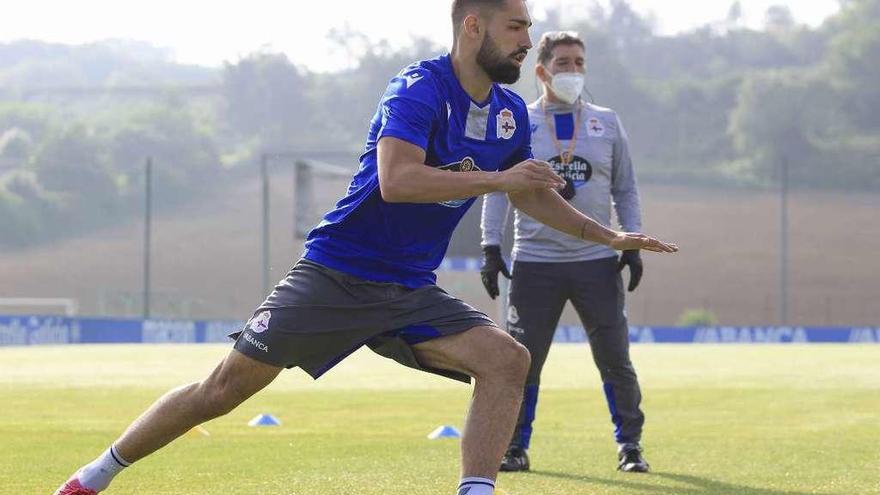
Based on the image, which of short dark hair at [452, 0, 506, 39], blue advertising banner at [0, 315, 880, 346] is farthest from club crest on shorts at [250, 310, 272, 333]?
blue advertising banner at [0, 315, 880, 346]

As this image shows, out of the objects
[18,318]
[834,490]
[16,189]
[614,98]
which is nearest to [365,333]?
[834,490]

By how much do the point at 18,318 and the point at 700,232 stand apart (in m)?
44.4

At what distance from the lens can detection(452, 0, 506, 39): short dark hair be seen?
20.5ft

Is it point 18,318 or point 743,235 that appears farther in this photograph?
point 743,235

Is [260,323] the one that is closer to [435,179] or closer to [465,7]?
[435,179]

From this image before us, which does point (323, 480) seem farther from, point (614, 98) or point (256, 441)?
point (614, 98)

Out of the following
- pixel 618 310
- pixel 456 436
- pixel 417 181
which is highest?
pixel 417 181

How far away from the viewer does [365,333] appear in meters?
6.33

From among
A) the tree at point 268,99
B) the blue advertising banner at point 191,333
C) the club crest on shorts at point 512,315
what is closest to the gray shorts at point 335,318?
the club crest on shorts at point 512,315

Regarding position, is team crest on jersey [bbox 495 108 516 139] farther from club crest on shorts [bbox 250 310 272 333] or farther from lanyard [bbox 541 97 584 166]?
lanyard [bbox 541 97 584 166]

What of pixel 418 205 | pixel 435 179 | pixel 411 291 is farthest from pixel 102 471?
pixel 435 179

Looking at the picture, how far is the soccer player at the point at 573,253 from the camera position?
361 inches

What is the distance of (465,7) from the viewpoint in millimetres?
6316

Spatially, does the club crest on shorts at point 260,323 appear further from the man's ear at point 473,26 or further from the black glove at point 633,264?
the black glove at point 633,264
